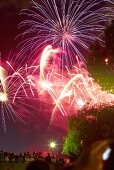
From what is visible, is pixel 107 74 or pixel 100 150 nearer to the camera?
pixel 100 150

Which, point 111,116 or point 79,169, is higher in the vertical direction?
point 111,116

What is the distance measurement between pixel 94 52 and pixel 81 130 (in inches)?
330

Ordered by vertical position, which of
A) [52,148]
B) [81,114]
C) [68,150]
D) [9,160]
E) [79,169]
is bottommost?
[79,169]

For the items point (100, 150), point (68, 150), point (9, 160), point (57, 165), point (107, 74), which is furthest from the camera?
point (68, 150)

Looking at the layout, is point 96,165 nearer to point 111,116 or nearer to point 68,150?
point 111,116

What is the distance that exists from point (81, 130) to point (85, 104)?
2447 millimetres

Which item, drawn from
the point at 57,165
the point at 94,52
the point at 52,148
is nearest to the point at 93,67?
the point at 94,52

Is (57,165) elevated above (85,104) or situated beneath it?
situated beneath

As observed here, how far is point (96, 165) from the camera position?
4.93 m

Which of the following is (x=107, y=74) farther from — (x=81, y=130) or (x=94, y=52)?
(x=81, y=130)

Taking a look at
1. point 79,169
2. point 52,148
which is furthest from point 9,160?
A: point 52,148

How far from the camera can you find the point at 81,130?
139ft

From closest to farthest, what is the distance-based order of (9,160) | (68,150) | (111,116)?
(9,160), (111,116), (68,150)

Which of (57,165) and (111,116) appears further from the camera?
(111,116)
